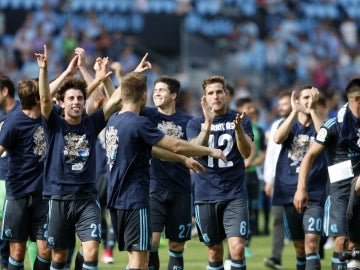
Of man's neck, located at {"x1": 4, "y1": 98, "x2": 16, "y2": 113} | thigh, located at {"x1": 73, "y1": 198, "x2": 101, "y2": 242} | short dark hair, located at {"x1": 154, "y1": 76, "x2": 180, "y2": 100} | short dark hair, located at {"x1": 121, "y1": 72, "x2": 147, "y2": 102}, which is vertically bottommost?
thigh, located at {"x1": 73, "y1": 198, "x2": 101, "y2": 242}

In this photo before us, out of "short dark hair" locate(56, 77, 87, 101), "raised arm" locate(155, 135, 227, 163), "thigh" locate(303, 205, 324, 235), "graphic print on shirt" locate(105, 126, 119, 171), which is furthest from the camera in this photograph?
"thigh" locate(303, 205, 324, 235)

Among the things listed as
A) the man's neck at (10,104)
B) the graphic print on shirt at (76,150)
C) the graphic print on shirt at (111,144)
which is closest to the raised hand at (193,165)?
the graphic print on shirt at (111,144)

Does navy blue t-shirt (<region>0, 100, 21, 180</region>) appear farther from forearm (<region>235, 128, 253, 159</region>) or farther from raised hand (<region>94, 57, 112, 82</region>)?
forearm (<region>235, 128, 253, 159</region>)

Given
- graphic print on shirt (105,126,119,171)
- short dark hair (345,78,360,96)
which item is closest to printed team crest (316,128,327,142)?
short dark hair (345,78,360,96)

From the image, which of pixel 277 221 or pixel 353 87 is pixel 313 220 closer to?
pixel 353 87

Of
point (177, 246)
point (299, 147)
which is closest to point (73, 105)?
point (177, 246)

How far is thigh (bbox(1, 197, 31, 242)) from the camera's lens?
1057 cm

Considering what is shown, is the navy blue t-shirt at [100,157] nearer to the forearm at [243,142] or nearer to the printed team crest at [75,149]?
the forearm at [243,142]

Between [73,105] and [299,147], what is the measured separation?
3216 mm

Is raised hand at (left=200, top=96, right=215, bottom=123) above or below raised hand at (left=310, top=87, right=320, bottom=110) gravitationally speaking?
below

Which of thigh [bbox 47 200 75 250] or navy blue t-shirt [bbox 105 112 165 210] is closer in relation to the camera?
navy blue t-shirt [bbox 105 112 165 210]

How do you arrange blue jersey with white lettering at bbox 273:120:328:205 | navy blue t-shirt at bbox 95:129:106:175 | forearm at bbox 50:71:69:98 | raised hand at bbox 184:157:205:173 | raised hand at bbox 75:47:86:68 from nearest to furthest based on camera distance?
raised hand at bbox 184:157:205:173, forearm at bbox 50:71:69:98, raised hand at bbox 75:47:86:68, blue jersey with white lettering at bbox 273:120:328:205, navy blue t-shirt at bbox 95:129:106:175

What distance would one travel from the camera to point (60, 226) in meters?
9.80

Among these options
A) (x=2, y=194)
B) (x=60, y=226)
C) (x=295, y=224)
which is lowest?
(x=295, y=224)
